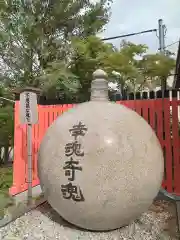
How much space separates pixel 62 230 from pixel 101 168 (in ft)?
3.60

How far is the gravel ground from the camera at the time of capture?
3.16m

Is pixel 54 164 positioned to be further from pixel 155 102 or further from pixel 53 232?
pixel 155 102

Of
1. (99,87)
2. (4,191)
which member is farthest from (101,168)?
(4,191)

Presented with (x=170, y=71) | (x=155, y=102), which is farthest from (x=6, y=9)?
(x=155, y=102)

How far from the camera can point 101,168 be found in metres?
2.86

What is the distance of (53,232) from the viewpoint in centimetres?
326

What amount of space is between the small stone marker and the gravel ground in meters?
0.14

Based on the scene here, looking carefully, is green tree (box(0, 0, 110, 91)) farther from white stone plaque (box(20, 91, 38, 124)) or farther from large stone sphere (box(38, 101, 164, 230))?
large stone sphere (box(38, 101, 164, 230))

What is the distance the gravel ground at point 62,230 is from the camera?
3162 mm

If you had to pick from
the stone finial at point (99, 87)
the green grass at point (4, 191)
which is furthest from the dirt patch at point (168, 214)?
the green grass at point (4, 191)

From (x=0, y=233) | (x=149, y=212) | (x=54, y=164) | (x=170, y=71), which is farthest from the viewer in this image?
(x=170, y=71)


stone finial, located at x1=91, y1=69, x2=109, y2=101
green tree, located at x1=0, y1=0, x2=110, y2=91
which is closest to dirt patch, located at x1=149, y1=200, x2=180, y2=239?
stone finial, located at x1=91, y1=69, x2=109, y2=101

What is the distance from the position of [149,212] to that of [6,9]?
11.9 metres

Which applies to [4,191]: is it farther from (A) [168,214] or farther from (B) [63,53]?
(B) [63,53]
